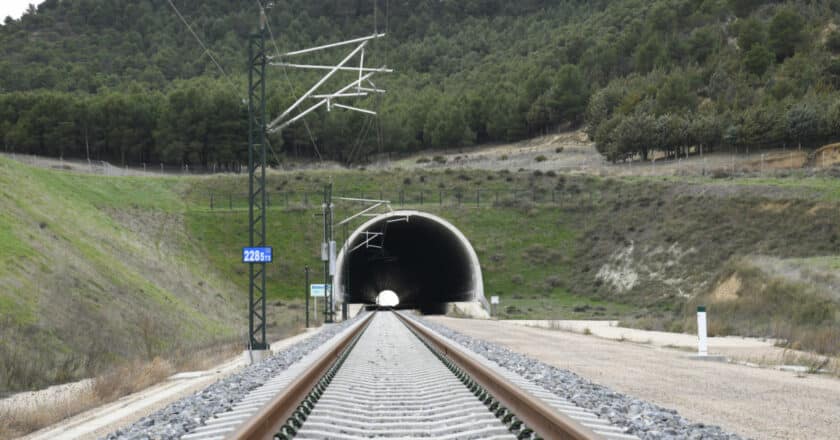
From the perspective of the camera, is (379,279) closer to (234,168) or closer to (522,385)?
(234,168)

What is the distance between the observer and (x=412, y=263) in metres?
65.3

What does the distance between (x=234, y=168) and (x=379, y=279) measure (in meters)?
29.4

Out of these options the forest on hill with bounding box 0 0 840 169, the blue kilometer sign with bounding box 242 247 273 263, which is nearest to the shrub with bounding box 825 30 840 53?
the forest on hill with bounding box 0 0 840 169

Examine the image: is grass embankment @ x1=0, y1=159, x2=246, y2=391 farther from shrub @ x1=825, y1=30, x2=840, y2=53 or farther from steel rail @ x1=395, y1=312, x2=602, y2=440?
shrub @ x1=825, y1=30, x2=840, y2=53

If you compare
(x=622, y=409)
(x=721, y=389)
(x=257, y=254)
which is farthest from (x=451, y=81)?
(x=622, y=409)

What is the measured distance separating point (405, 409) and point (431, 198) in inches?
2078

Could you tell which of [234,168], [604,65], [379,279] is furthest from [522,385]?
[604,65]

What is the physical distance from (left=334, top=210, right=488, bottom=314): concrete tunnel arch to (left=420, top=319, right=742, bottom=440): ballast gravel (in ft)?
109

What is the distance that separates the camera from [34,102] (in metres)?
97.2

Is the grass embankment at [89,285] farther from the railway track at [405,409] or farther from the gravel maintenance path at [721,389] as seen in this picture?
the gravel maintenance path at [721,389]

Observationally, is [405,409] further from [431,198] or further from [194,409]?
[431,198]

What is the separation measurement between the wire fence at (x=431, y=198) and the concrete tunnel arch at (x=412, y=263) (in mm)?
2911

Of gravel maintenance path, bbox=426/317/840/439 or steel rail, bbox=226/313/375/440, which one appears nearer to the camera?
steel rail, bbox=226/313/375/440

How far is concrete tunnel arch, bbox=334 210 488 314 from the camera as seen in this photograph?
48250 mm
